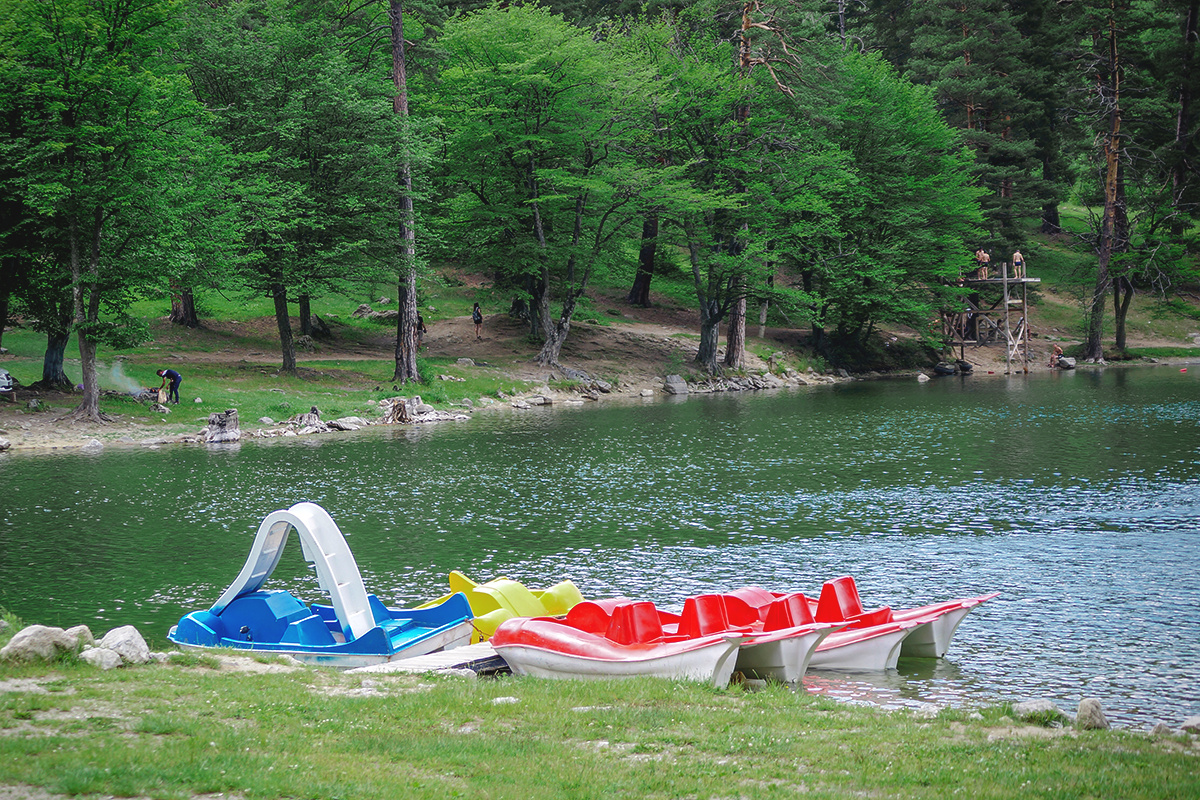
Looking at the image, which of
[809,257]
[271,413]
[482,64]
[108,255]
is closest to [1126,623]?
[271,413]

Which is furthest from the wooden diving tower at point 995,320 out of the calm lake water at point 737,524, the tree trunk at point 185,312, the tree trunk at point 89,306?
the tree trunk at point 89,306

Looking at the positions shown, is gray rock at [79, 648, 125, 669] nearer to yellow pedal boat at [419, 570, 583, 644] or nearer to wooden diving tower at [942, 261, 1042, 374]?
yellow pedal boat at [419, 570, 583, 644]

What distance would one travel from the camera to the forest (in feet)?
108

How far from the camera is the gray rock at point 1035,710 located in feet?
29.9

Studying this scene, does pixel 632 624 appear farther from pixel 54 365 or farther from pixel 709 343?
pixel 709 343

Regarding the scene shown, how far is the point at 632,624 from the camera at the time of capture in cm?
1162

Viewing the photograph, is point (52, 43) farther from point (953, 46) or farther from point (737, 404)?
point (953, 46)

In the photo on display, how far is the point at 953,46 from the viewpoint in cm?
7356

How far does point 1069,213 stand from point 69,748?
105m

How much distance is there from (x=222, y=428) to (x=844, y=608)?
2640cm

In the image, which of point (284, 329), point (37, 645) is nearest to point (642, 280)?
point (284, 329)

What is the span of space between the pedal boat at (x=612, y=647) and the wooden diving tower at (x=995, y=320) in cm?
5921

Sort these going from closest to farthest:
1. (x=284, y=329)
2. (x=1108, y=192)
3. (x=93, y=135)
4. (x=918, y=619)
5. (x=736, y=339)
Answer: (x=918, y=619)
(x=93, y=135)
(x=284, y=329)
(x=736, y=339)
(x=1108, y=192)

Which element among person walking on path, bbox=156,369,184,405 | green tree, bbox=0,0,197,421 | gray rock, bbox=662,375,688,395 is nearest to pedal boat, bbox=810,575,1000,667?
green tree, bbox=0,0,197,421
